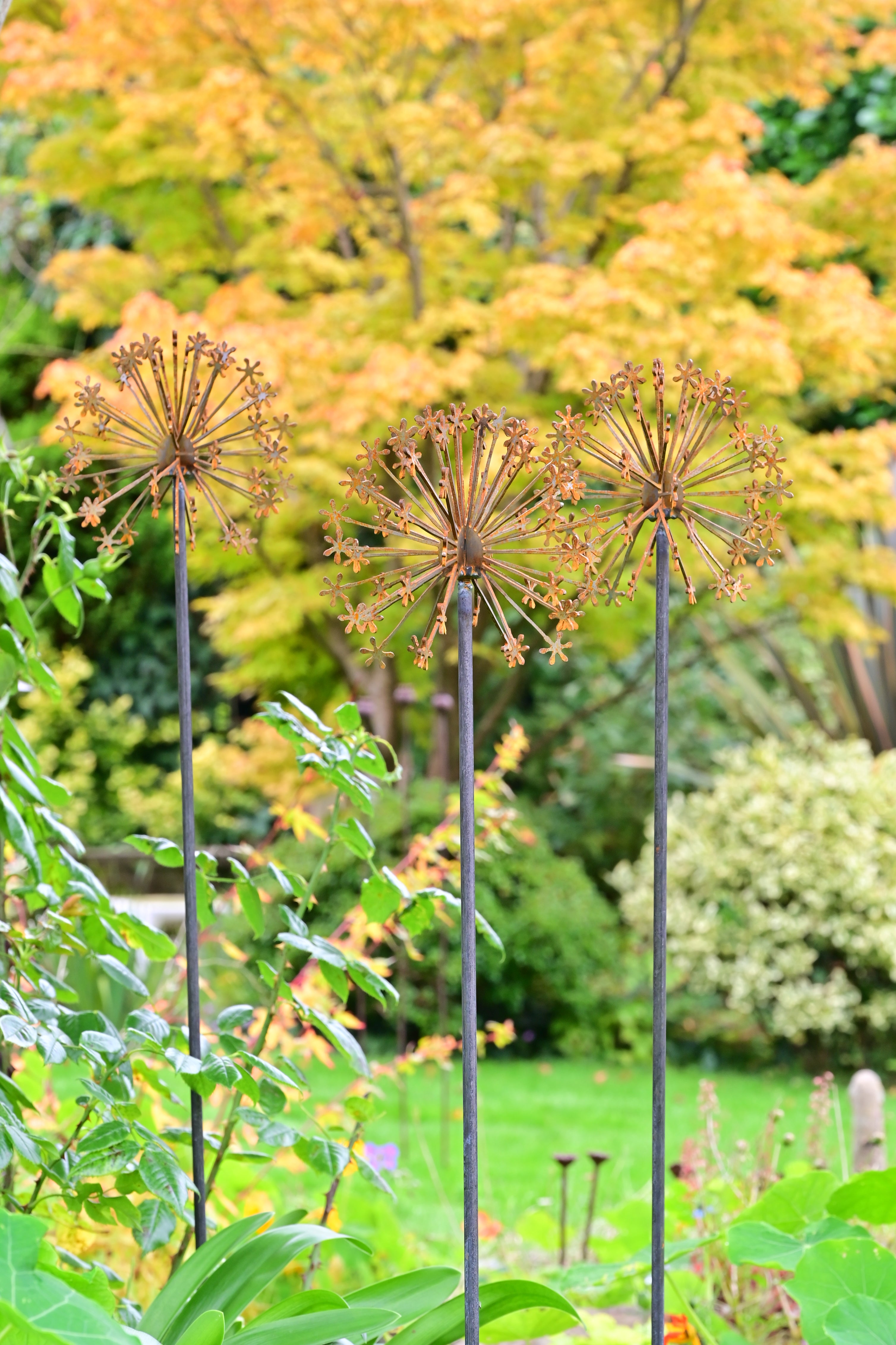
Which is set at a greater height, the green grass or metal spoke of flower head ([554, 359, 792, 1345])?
metal spoke of flower head ([554, 359, 792, 1345])

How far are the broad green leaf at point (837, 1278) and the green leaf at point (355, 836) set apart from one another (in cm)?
56

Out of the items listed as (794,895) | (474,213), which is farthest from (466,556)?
(794,895)

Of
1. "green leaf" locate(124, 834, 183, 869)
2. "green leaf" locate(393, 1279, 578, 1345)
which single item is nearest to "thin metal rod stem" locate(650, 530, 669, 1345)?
"green leaf" locate(393, 1279, 578, 1345)

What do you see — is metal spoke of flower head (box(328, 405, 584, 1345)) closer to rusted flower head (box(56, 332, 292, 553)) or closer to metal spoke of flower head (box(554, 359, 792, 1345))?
metal spoke of flower head (box(554, 359, 792, 1345))

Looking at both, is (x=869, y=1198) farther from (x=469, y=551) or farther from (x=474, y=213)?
(x=474, y=213)

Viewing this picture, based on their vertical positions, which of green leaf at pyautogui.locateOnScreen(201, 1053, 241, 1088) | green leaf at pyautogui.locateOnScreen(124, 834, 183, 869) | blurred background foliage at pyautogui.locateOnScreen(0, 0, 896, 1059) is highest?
blurred background foliage at pyautogui.locateOnScreen(0, 0, 896, 1059)

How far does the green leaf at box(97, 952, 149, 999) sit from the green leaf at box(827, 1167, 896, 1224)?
742 millimetres

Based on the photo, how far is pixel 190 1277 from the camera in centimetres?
116

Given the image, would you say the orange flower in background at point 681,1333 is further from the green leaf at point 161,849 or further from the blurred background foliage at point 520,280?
the blurred background foliage at point 520,280

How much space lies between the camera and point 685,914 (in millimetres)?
5273

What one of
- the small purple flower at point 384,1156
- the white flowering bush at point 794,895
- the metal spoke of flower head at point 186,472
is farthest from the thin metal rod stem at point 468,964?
the white flowering bush at point 794,895

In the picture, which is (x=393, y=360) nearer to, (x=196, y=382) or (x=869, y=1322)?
(x=196, y=382)

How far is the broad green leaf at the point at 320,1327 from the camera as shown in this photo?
1.05m

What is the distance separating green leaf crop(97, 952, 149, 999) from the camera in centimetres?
129
